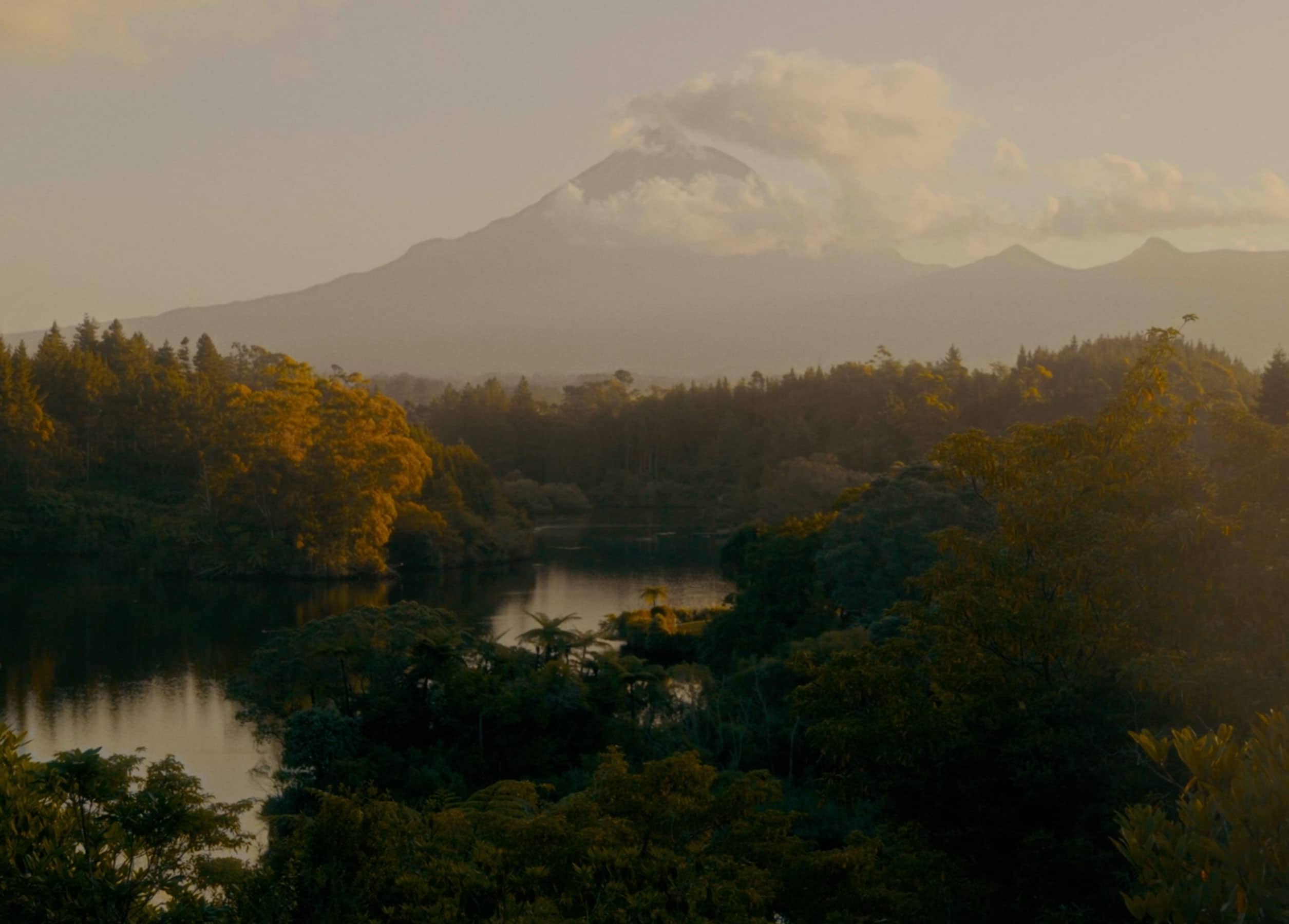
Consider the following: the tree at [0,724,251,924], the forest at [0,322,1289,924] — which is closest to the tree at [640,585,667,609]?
the forest at [0,322,1289,924]

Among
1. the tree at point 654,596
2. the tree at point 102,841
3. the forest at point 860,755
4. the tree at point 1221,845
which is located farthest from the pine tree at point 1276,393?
the tree at point 1221,845

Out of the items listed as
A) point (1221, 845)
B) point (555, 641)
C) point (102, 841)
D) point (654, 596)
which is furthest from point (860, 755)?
point (654, 596)

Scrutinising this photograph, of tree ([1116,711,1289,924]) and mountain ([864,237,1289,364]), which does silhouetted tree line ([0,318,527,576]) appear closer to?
tree ([1116,711,1289,924])

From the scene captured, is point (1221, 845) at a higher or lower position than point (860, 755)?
higher

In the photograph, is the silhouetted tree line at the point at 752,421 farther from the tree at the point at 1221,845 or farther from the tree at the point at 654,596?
the tree at the point at 1221,845

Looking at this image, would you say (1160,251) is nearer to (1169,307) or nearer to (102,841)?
(1169,307)

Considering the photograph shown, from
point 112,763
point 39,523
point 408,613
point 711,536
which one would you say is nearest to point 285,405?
point 39,523
